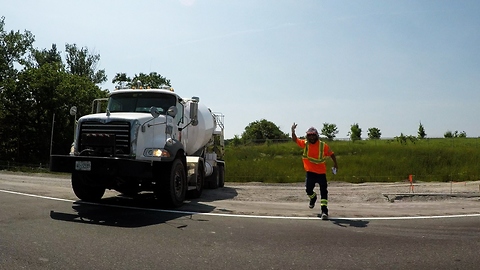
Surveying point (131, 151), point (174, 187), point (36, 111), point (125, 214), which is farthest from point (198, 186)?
point (36, 111)

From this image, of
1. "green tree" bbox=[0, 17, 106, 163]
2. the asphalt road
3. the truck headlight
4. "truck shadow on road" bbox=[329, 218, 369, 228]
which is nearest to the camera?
the asphalt road

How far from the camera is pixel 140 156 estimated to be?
31.3 ft

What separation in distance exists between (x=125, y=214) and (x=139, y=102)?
3672 mm

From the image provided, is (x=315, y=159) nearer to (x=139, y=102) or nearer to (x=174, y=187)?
(x=174, y=187)

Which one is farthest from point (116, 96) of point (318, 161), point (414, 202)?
point (414, 202)

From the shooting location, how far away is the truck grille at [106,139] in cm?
939

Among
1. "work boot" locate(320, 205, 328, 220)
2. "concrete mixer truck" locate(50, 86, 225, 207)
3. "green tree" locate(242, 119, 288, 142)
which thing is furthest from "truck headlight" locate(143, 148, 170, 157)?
"green tree" locate(242, 119, 288, 142)

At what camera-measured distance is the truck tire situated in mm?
9695

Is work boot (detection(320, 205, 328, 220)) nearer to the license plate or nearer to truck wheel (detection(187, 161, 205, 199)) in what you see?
the license plate

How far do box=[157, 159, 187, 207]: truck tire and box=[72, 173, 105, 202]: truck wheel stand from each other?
1.71 metres

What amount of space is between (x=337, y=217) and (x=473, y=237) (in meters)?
2.48

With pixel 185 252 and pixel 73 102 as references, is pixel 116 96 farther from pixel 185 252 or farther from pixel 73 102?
pixel 73 102

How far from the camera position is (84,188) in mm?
10453

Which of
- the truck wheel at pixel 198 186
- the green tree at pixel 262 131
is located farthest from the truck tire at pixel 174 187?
the green tree at pixel 262 131
